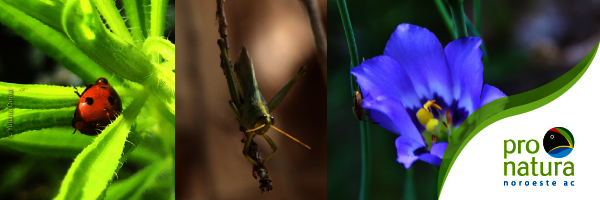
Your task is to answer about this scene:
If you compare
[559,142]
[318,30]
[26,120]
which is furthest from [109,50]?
[559,142]

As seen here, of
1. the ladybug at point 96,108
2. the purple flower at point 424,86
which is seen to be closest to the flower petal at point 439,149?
the purple flower at point 424,86

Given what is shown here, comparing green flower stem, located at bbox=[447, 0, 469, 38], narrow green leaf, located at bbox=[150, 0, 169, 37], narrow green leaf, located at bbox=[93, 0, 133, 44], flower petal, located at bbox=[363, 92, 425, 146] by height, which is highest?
green flower stem, located at bbox=[447, 0, 469, 38]

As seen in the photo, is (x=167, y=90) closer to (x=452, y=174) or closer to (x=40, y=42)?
(x=40, y=42)

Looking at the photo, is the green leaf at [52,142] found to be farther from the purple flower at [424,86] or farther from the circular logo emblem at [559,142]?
the circular logo emblem at [559,142]

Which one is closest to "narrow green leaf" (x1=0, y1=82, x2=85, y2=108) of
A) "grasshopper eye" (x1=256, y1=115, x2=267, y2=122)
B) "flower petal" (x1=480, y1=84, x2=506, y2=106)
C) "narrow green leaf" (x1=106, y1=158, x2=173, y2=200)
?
"narrow green leaf" (x1=106, y1=158, x2=173, y2=200)

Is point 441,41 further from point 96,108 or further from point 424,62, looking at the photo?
point 96,108

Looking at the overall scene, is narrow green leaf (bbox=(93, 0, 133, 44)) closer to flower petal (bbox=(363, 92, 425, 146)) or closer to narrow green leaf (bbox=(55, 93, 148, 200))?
narrow green leaf (bbox=(55, 93, 148, 200))
